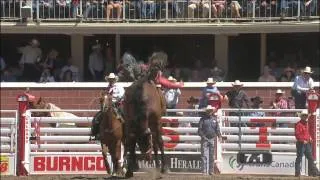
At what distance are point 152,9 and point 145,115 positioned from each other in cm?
1164

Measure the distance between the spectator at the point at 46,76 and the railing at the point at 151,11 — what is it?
5.73 feet

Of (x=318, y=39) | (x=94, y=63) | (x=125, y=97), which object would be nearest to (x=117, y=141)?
(x=125, y=97)

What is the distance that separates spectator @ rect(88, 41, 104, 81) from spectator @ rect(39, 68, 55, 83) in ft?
4.83

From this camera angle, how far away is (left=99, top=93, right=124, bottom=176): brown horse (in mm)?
17516

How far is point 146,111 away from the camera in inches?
596

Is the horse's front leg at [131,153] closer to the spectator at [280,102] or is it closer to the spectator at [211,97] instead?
the spectator at [211,97]

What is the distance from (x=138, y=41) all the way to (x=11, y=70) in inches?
162

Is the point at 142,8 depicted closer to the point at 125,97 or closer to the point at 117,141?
the point at 117,141

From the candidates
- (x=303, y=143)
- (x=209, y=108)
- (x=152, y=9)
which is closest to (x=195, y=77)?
(x=152, y=9)

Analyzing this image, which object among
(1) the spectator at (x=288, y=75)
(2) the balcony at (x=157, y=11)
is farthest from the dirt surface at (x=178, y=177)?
(2) the balcony at (x=157, y=11)

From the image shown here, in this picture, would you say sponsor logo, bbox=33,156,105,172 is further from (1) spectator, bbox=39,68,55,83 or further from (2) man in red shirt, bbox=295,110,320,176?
(1) spectator, bbox=39,68,55,83

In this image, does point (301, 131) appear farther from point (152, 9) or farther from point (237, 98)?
point (152, 9)

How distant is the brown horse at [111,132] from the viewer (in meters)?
17.5

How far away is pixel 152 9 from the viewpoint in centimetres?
2638
